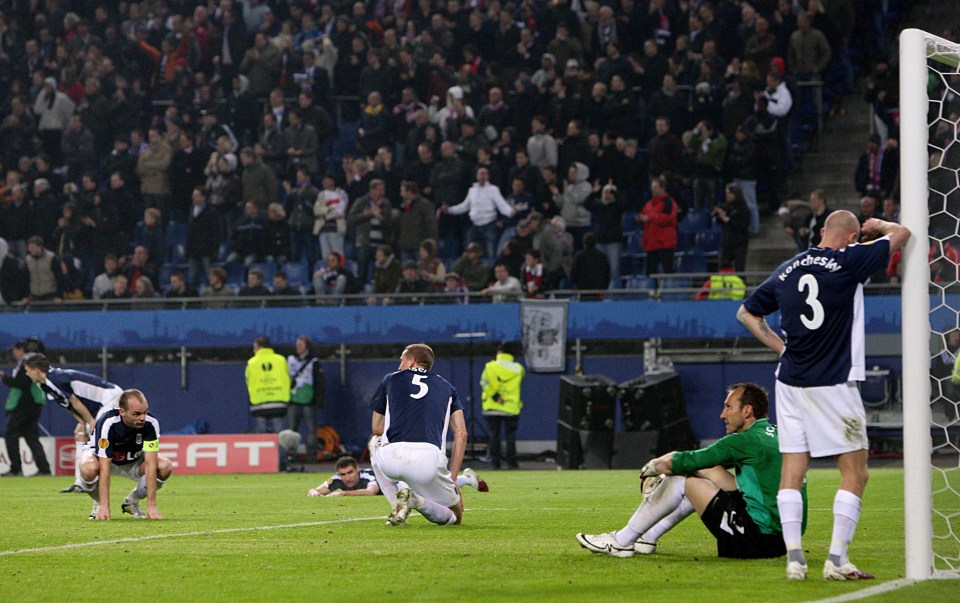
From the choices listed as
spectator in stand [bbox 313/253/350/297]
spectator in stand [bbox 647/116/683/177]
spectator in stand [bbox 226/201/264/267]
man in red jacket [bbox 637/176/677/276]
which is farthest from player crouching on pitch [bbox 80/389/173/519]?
spectator in stand [bbox 647/116/683/177]

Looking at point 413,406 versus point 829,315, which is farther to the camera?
point 413,406

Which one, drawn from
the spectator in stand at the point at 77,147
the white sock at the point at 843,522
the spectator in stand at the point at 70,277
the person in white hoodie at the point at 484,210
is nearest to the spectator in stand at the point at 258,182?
the spectator in stand at the point at 70,277

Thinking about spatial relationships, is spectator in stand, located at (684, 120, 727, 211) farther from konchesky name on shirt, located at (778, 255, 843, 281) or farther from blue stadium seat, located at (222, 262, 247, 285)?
konchesky name on shirt, located at (778, 255, 843, 281)

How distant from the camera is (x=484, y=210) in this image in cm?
2369

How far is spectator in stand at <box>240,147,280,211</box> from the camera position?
25406 millimetres

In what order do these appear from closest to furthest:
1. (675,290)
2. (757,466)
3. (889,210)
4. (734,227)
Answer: (757,466) → (889,210) → (675,290) → (734,227)

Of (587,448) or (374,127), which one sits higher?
(374,127)

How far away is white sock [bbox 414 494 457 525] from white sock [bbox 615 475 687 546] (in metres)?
2.68

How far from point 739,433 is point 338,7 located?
2256 cm

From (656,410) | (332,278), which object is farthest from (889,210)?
(332,278)

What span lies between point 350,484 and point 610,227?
8.66 m

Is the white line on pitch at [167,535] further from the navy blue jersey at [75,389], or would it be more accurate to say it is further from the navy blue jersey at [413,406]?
the navy blue jersey at [75,389]

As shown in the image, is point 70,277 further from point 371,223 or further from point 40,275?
point 371,223

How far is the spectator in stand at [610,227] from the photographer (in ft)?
75.2
